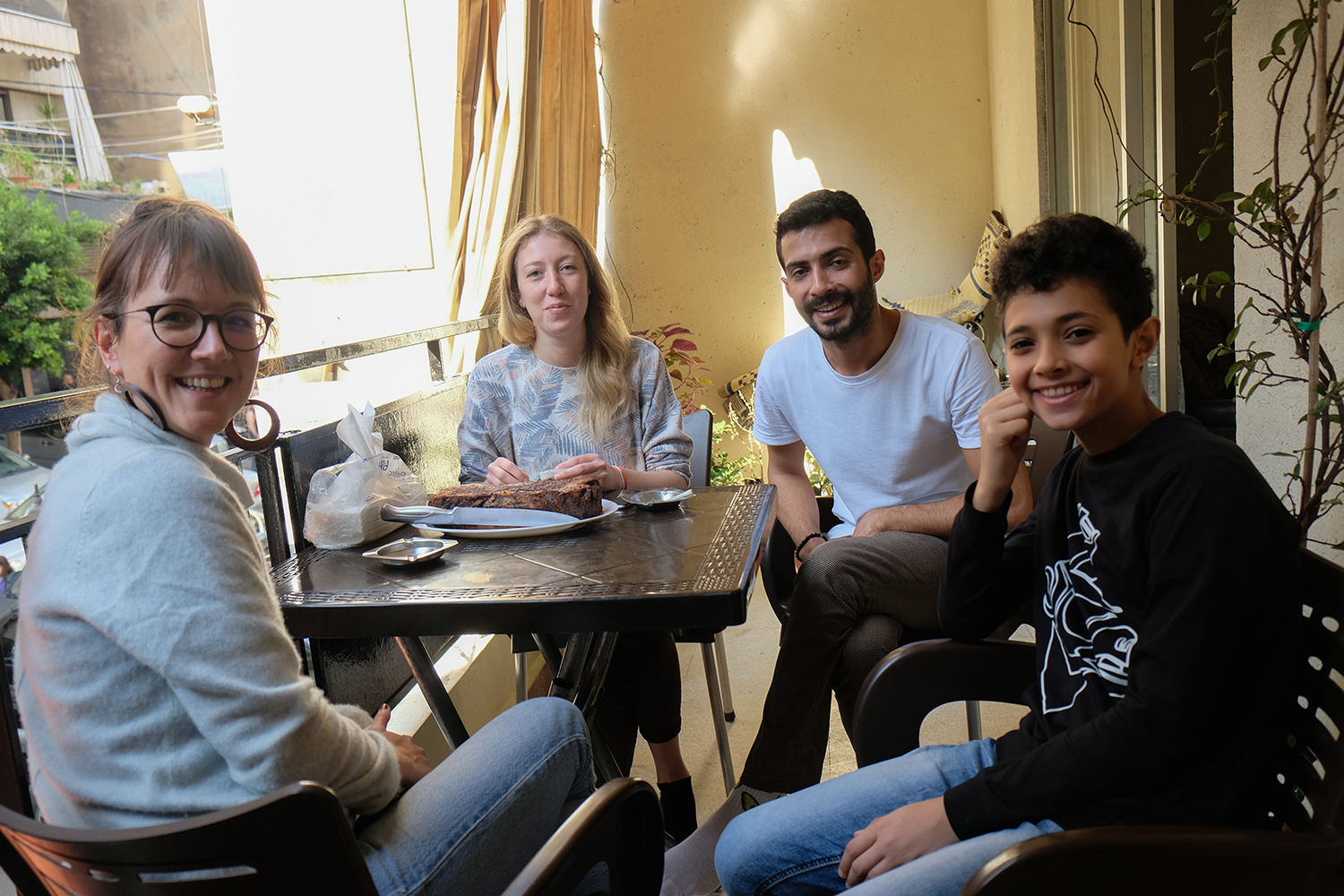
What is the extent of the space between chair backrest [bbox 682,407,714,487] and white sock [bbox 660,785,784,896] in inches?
41.2

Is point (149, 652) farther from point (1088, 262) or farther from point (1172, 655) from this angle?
point (1088, 262)

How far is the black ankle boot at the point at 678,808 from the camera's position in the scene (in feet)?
7.27

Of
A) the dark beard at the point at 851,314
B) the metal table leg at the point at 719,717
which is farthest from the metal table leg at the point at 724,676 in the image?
the dark beard at the point at 851,314

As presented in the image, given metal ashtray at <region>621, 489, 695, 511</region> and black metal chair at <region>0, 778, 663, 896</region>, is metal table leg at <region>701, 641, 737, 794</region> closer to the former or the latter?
metal ashtray at <region>621, 489, 695, 511</region>

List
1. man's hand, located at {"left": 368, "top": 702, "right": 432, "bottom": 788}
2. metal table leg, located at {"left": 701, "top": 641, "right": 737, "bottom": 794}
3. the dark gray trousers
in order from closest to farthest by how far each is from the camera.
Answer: man's hand, located at {"left": 368, "top": 702, "right": 432, "bottom": 788} < the dark gray trousers < metal table leg, located at {"left": 701, "top": 641, "right": 737, "bottom": 794}

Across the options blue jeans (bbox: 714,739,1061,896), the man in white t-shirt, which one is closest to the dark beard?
the man in white t-shirt

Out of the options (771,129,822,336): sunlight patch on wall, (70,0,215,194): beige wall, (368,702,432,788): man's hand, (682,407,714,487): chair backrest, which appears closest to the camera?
(368,702,432,788): man's hand

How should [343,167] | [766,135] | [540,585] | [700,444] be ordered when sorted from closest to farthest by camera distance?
[540,585] < [700,444] < [343,167] < [766,135]

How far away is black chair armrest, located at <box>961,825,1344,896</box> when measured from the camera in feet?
2.94

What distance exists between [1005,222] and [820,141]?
3.62 ft

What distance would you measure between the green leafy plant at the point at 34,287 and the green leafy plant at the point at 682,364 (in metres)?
2.99

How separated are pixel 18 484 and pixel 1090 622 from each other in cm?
159

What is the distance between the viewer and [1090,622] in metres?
1.17

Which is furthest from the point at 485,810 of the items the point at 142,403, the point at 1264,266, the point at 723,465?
the point at 723,465
